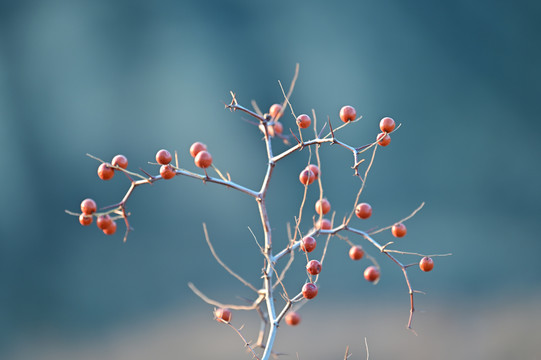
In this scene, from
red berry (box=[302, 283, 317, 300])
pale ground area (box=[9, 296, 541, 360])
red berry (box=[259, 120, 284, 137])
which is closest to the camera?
red berry (box=[302, 283, 317, 300])

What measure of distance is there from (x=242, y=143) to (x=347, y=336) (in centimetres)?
147

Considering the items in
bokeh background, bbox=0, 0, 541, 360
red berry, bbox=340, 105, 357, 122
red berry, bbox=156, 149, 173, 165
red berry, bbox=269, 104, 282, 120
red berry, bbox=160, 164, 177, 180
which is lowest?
red berry, bbox=160, 164, 177, 180

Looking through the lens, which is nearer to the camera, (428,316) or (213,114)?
(428,316)

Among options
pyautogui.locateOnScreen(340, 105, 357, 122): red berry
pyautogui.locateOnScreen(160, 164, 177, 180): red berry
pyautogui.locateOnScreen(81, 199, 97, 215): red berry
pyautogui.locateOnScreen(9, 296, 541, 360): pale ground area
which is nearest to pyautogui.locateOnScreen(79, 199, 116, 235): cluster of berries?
pyautogui.locateOnScreen(81, 199, 97, 215): red berry

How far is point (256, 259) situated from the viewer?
3621 millimetres

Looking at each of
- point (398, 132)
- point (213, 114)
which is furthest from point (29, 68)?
point (398, 132)

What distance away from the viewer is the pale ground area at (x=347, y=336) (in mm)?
2725

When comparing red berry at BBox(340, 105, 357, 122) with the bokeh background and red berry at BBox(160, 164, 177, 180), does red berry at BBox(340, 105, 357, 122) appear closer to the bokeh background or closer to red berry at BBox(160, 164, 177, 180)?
red berry at BBox(160, 164, 177, 180)

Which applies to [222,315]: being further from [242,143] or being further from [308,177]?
[242,143]

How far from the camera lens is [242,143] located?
146 inches

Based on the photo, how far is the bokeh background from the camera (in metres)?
3.33

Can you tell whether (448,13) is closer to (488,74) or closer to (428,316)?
(488,74)

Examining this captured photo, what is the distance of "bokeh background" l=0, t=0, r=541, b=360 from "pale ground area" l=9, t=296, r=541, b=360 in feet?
0.12

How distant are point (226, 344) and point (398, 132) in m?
1.84
